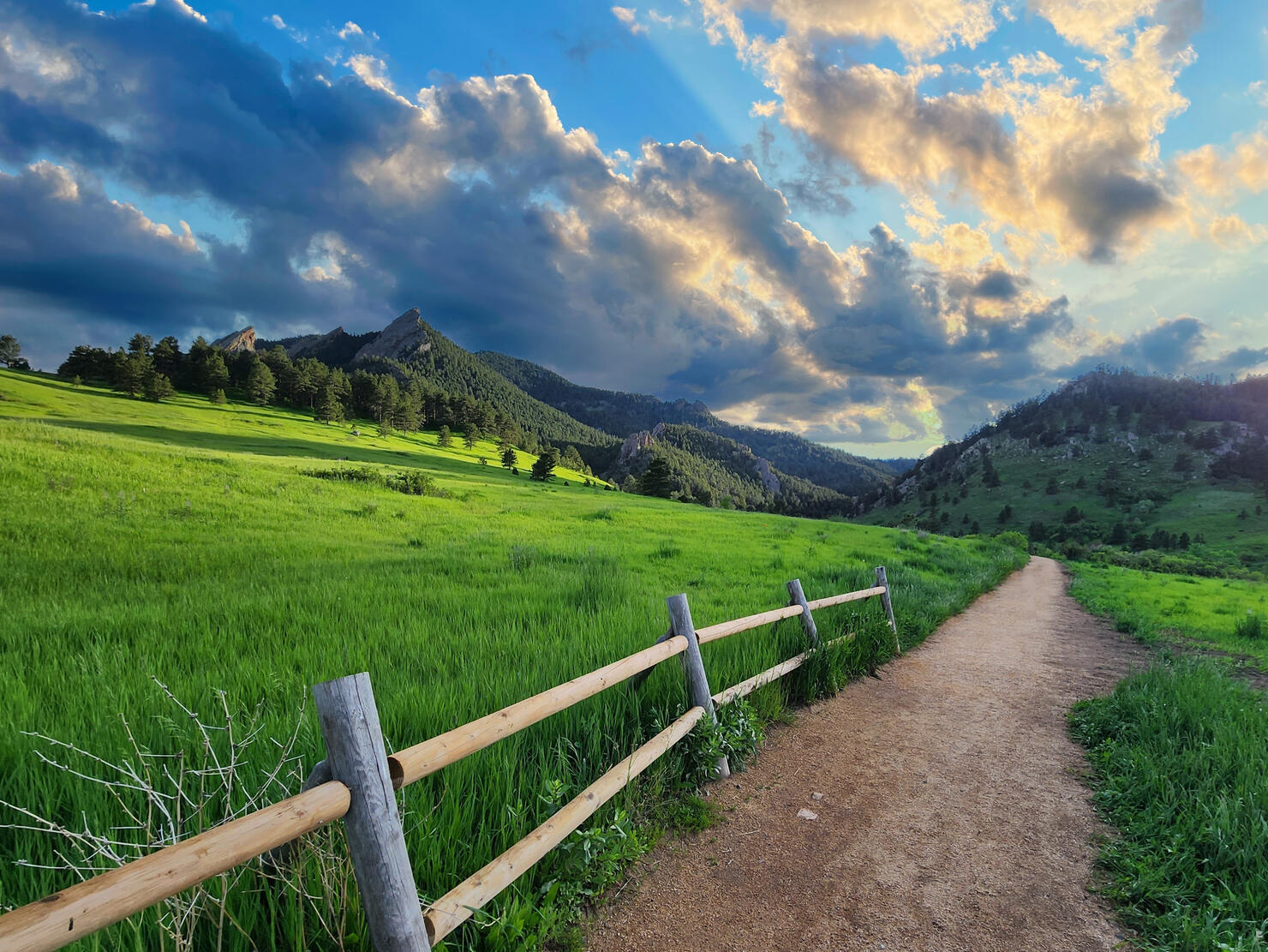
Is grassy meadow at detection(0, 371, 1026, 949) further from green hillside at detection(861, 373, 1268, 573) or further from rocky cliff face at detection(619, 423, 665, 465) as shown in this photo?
rocky cliff face at detection(619, 423, 665, 465)

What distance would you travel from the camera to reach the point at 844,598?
8.60 m

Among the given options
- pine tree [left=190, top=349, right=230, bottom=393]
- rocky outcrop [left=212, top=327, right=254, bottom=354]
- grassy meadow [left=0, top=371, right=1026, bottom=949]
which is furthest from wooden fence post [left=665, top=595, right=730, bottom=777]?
rocky outcrop [left=212, top=327, right=254, bottom=354]

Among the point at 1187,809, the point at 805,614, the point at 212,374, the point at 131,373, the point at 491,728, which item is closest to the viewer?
the point at 491,728

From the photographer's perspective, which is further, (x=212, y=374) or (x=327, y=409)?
(x=212, y=374)

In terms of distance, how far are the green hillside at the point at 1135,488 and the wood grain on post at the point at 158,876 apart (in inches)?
3440

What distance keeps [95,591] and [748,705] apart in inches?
409

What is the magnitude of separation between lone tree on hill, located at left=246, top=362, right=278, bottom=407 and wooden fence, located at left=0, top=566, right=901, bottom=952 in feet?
330

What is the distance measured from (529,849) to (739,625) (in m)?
3.54

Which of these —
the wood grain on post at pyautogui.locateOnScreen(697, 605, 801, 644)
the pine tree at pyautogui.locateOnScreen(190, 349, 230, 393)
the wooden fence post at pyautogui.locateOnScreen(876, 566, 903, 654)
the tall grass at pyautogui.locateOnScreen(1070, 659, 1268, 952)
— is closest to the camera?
the tall grass at pyautogui.locateOnScreen(1070, 659, 1268, 952)

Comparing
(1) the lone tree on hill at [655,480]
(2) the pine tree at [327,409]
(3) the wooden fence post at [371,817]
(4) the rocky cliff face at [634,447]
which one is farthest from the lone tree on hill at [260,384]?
(4) the rocky cliff face at [634,447]

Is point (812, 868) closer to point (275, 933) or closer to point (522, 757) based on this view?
point (522, 757)

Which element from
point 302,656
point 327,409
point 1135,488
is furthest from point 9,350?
point 1135,488

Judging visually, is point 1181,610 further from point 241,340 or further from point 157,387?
point 241,340

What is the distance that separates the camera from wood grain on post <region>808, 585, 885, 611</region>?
8000mm
